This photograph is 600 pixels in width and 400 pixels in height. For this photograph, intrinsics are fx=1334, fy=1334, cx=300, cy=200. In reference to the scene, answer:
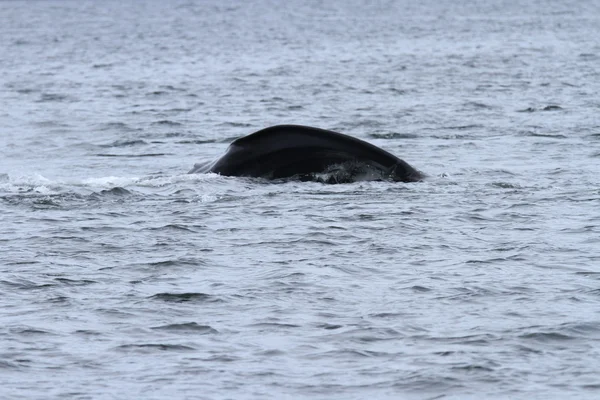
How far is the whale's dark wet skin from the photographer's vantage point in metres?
15.0

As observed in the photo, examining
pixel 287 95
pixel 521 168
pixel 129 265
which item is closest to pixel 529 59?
pixel 287 95

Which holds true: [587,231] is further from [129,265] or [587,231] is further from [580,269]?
[129,265]

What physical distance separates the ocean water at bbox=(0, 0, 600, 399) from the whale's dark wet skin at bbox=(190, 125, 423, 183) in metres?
0.18

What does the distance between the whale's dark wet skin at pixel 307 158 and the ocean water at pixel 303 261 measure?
7.1 inches

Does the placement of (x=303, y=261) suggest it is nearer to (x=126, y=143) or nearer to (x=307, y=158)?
(x=307, y=158)

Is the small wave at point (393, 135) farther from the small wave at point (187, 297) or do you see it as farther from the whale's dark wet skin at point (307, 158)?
the small wave at point (187, 297)

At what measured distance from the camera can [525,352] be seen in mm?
9305

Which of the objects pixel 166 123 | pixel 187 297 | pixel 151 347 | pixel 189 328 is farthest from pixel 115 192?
pixel 166 123

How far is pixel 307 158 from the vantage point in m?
15.4

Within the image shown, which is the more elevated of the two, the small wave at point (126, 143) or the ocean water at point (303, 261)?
the small wave at point (126, 143)

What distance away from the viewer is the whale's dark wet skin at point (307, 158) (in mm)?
15047

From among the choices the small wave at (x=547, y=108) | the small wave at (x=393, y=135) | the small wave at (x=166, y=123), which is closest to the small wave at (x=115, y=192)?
the small wave at (x=393, y=135)

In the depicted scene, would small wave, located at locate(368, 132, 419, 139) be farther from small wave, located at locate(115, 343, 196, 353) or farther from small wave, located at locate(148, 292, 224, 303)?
small wave, located at locate(115, 343, 196, 353)

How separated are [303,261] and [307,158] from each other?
332 cm
